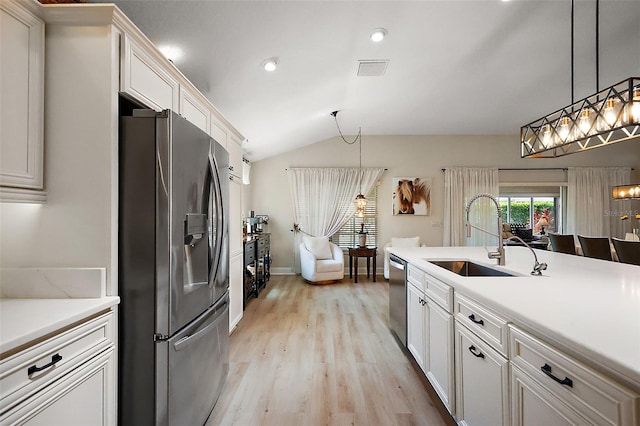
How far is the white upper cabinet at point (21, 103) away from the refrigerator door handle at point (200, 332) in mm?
870

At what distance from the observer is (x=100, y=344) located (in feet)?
3.72

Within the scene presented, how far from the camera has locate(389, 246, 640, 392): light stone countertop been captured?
73 centimetres

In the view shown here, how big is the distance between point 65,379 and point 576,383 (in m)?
1.60

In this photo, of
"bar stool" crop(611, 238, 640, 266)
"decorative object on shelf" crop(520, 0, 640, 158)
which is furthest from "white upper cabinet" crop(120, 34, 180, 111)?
"bar stool" crop(611, 238, 640, 266)

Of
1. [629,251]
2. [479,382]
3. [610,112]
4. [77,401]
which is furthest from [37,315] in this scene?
[629,251]

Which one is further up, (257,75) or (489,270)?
(257,75)

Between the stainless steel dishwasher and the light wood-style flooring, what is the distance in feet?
0.53

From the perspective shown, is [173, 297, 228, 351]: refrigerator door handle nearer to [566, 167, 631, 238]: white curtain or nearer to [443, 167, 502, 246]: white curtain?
[443, 167, 502, 246]: white curtain

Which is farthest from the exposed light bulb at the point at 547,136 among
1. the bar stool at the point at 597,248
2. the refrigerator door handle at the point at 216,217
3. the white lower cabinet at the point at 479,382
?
the refrigerator door handle at the point at 216,217

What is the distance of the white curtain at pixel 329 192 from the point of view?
230 inches

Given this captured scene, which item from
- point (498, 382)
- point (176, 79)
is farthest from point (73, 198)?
point (498, 382)

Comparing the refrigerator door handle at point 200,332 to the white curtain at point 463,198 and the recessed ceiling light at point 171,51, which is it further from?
the white curtain at point 463,198

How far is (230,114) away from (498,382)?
3.38 meters

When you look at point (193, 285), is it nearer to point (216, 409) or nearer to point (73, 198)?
point (73, 198)
